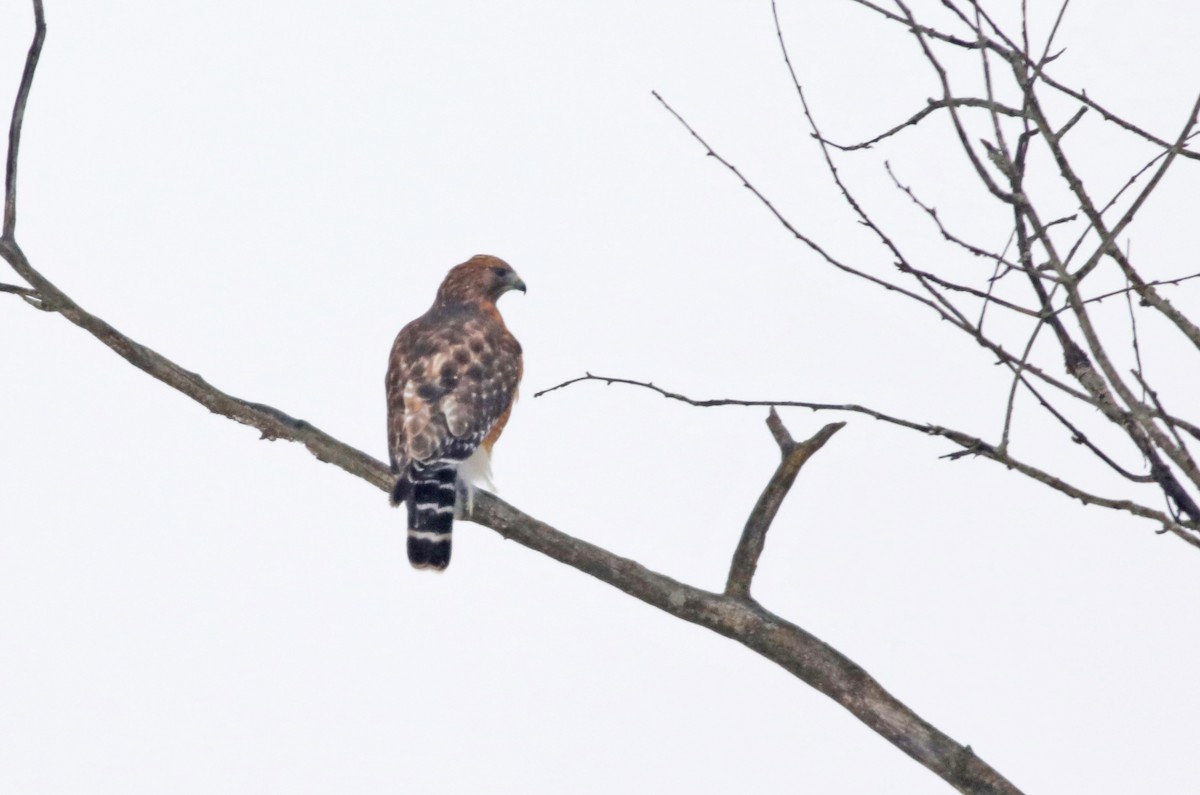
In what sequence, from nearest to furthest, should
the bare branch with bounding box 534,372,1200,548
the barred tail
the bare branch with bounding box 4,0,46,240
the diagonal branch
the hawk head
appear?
1. the bare branch with bounding box 534,372,1200,548
2. the bare branch with bounding box 4,0,46,240
3. the diagonal branch
4. the barred tail
5. the hawk head

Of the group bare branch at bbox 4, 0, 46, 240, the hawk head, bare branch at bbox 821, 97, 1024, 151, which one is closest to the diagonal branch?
bare branch at bbox 821, 97, 1024, 151

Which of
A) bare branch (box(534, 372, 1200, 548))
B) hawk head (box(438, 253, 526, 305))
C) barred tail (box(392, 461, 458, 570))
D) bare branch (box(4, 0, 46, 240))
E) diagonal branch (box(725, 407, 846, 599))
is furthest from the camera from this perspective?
hawk head (box(438, 253, 526, 305))

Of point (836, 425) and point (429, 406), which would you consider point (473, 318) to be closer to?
point (429, 406)

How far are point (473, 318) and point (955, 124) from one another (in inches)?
180

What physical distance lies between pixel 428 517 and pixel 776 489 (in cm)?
165

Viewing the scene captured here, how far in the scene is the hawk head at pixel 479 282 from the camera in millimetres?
7997

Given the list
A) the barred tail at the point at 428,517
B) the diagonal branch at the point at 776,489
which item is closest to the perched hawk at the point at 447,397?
the barred tail at the point at 428,517

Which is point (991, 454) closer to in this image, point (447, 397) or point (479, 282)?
point (447, 397)

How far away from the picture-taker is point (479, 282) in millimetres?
8031

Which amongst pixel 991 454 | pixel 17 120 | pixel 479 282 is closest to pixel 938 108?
pixel 991 454

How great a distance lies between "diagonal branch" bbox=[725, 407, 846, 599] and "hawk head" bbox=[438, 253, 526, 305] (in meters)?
3.17

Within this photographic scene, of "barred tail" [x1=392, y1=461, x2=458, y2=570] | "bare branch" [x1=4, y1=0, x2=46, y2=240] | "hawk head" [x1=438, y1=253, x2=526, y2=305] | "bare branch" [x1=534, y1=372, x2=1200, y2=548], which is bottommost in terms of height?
"bare branch" [x1=534, y1=372, x2=1200, y2=548]

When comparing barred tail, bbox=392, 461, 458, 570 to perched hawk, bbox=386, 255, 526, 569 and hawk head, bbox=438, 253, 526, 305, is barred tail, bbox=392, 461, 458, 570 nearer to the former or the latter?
perched hawk, bbox=386, 255, 526, 569

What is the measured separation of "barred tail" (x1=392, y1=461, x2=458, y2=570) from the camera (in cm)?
603
